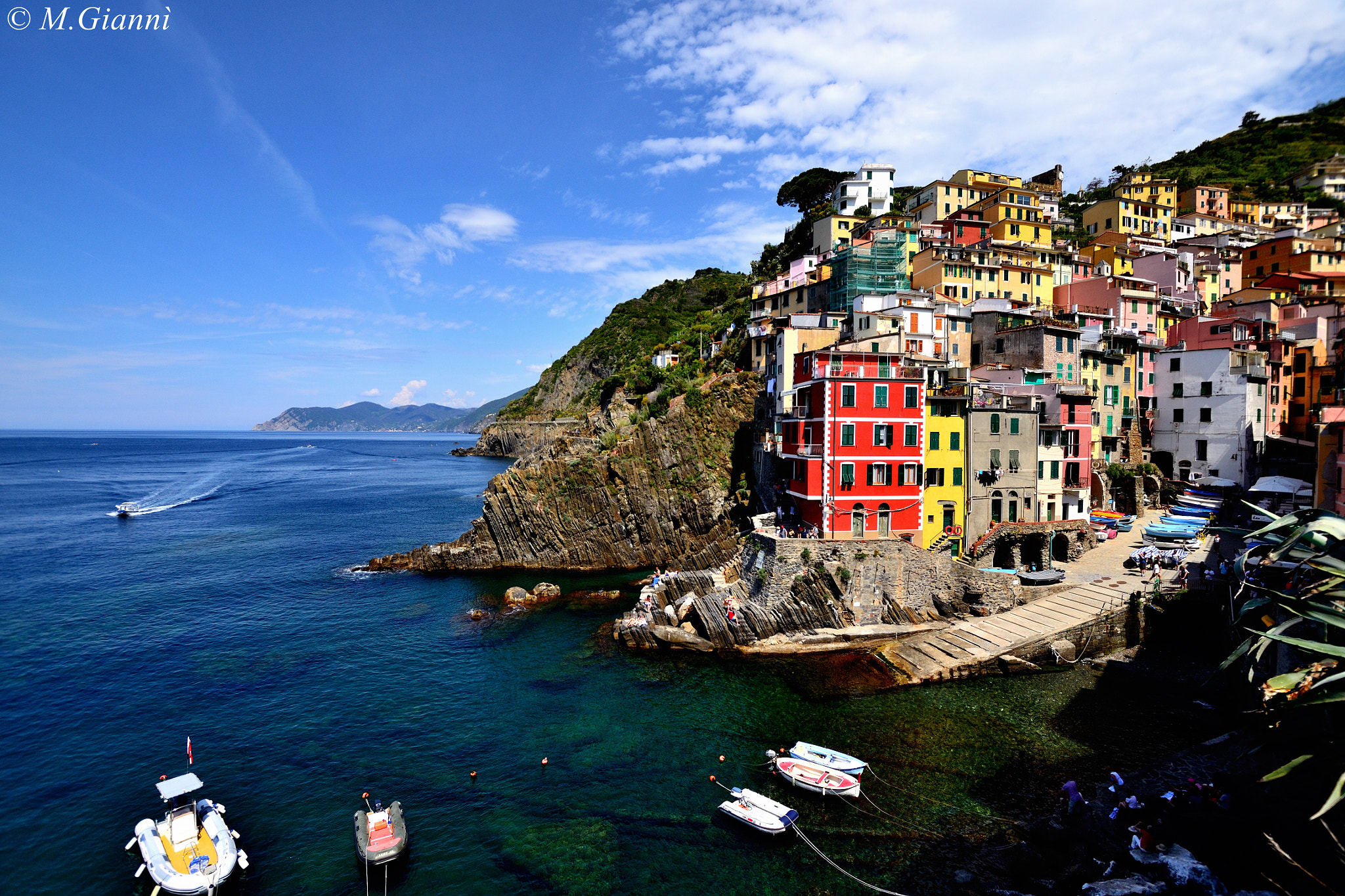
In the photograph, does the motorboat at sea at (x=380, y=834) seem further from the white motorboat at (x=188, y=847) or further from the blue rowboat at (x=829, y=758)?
the blue rowboat at (x=829, y=758)

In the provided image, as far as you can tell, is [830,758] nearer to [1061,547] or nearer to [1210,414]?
[1061,547]

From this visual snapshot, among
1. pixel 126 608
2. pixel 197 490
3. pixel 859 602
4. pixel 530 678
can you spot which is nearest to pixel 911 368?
pixel 859 602

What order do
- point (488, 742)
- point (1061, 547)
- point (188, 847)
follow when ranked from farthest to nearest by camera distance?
point (1061, 547) → point (488, 742) → point (188, 847)

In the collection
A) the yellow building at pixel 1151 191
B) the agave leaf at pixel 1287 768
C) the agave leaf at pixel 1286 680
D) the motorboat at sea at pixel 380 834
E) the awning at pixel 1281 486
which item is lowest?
the motorboat at sea at pixel 380 834

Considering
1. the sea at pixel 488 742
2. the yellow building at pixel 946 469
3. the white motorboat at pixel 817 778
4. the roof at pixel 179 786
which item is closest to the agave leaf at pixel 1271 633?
the sea at pixel 488 742

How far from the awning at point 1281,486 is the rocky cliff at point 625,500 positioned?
1453 inches

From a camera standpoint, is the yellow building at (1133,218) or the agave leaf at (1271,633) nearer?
the agave leaf at (1271,633)

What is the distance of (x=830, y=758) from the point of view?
25.4 m

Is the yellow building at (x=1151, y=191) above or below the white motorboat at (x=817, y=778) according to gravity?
above

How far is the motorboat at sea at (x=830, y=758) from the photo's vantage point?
81.7ft

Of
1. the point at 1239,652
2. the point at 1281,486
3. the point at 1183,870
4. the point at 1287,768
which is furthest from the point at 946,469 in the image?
the point at 1287,768

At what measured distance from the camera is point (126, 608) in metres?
48.9

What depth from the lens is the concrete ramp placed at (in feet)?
110

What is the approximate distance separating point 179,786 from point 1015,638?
40880 millimetres
